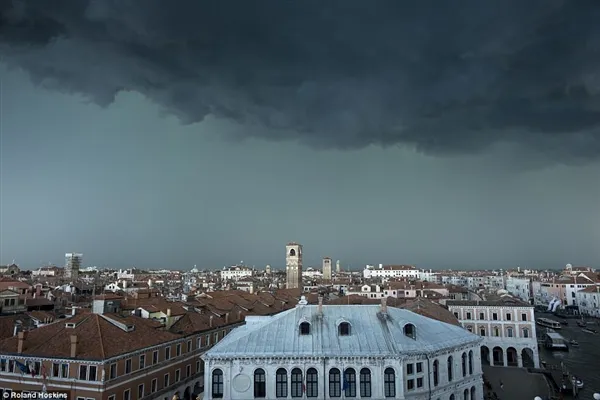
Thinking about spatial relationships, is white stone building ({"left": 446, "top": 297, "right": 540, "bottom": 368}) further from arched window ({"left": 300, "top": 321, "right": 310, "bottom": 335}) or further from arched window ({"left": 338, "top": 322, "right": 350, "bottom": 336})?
arched window ({"left": 300, "top": 321, "right": 310, "bottom": 335})

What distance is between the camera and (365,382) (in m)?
35.1

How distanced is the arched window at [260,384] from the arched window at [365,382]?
7.16 meters

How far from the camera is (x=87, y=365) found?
1363 inches

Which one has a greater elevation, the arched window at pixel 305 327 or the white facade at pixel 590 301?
the arched window at pixel 305 327

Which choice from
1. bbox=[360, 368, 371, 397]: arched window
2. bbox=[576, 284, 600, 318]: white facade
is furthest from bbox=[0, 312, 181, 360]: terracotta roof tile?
bbox=[576, 284, 600, 318]: white facade

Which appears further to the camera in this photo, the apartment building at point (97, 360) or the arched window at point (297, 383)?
the arched window at point (297, 383)

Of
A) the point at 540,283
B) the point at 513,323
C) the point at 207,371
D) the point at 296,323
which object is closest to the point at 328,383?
the point at 296,323

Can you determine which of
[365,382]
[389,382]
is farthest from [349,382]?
[389,382]

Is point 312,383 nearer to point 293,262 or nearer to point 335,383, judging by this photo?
point 335,383

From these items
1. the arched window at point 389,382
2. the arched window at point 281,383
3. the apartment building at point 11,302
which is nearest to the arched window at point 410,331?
the arched window at point 389,382

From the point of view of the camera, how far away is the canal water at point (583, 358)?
2175 inches

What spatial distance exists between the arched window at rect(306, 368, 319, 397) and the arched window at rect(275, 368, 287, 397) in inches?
67.0

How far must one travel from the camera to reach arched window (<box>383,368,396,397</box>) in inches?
1372

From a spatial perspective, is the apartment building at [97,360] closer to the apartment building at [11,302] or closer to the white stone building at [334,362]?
the white stone building at [334,362]
